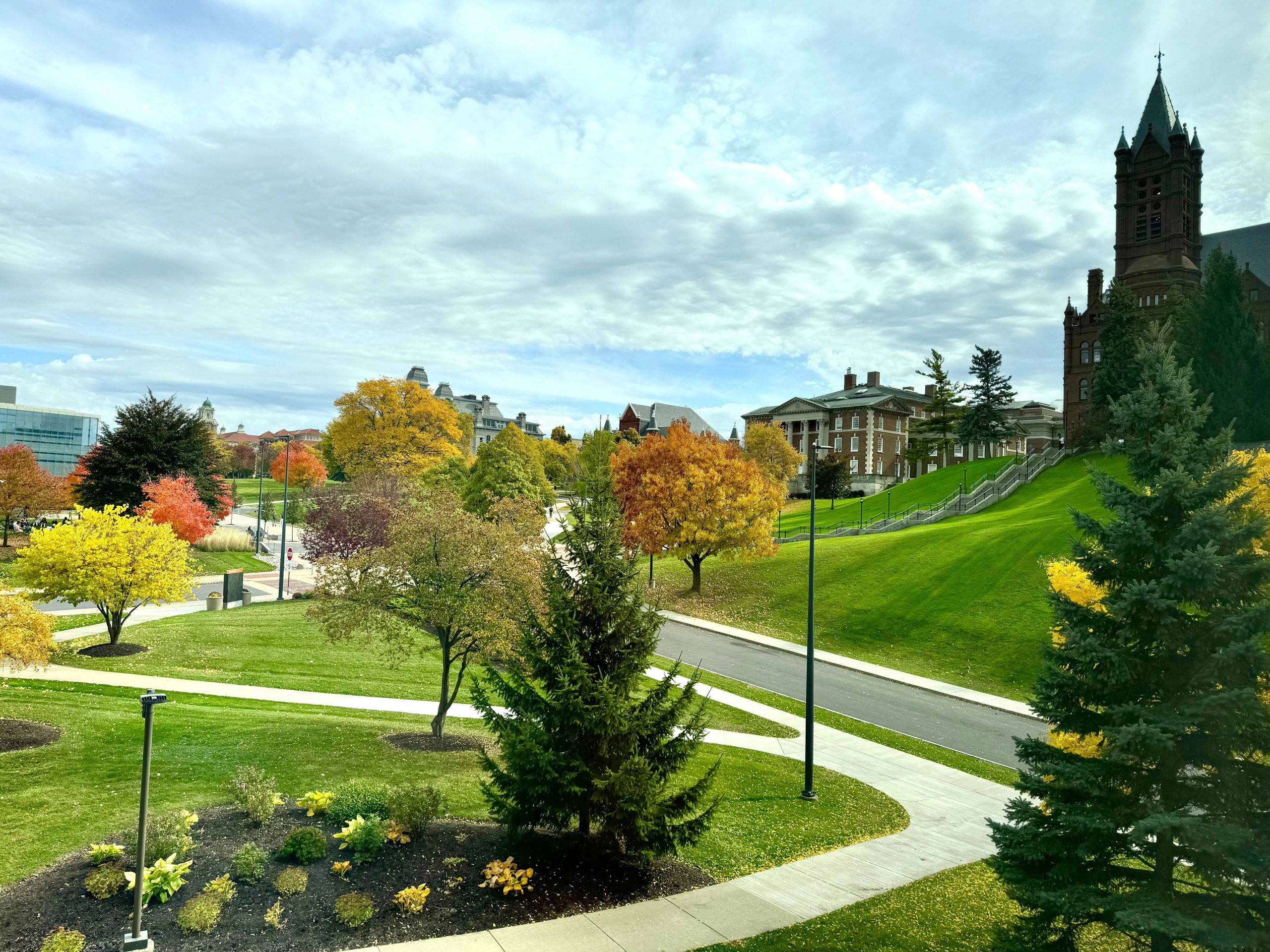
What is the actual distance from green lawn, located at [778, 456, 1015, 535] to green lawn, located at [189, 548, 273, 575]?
129 ft

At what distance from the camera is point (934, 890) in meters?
12.6

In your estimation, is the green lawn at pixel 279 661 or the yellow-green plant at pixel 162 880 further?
the green lawn at pixel 279 661

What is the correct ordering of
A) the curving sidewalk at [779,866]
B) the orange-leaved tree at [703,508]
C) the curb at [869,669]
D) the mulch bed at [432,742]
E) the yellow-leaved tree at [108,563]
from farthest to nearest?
the orange-leaved tree at [703,508] → the curb at [869,669] → the yellow-leaved tree at [108,563] → the mulch bed at [432,742] → the curving sidewalk at [779,866]

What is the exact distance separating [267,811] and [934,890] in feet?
36.6

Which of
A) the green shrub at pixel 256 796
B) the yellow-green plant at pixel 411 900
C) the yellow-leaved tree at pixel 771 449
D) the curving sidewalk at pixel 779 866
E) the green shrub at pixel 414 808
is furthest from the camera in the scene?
the yellow-leaved tree at pixel 771 449

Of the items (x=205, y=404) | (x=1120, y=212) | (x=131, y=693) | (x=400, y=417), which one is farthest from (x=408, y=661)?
(x=205, y=404)

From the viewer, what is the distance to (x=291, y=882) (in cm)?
1057

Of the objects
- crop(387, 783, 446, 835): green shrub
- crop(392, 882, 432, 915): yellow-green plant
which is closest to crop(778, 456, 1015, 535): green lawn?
crop(387, 783, 446, 835): green shrub

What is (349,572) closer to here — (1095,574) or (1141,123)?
(1095,574)

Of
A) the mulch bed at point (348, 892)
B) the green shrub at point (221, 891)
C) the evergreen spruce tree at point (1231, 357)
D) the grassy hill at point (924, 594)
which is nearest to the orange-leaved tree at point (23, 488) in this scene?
the grassy hill at point (924, 594)

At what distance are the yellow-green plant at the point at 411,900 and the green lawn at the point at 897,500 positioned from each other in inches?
2047

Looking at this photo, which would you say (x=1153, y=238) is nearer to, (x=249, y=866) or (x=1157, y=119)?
(x=1157, y=119)

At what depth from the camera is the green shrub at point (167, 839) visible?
10.6 m

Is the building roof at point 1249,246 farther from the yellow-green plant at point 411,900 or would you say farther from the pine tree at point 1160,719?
the yellow-green plant at point 411,900
